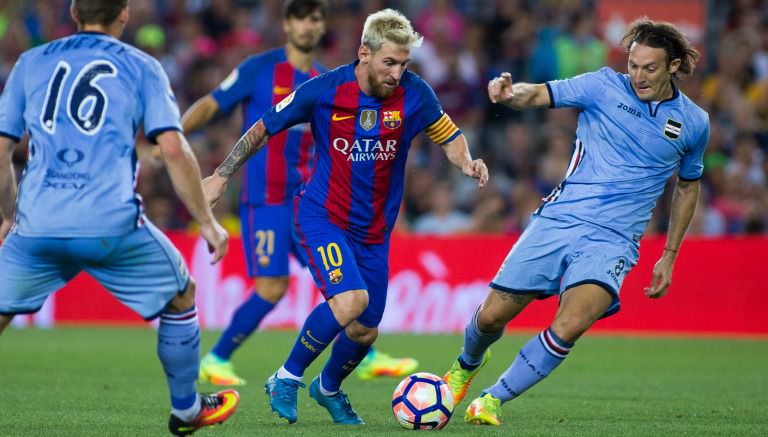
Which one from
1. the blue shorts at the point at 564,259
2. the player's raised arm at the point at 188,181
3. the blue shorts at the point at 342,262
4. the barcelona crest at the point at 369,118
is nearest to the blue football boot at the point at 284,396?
the blue shorts at the point at 342,262

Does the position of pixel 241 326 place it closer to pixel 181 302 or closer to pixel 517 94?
pixel 517 94

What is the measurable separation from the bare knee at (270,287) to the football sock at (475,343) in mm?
2577

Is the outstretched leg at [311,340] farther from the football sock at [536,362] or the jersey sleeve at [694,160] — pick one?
the jersey sleeve at [694,160]

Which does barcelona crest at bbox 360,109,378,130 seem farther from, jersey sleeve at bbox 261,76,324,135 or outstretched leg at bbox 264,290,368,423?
Answer: outstretched leg at bbox 264,290,368,423

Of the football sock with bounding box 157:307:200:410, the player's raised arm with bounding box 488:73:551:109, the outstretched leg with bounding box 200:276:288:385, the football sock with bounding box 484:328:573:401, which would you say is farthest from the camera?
the outstretched leg with bounding box 200:276:288:385

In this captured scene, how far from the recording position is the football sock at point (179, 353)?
5652mm

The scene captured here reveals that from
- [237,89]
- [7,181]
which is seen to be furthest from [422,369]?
[7,181]

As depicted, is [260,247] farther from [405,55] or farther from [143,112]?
[143,112]

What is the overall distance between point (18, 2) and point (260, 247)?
1097cm

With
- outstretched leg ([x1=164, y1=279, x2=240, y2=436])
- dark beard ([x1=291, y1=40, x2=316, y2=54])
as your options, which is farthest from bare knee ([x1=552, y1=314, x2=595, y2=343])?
dark beard ([x1=291, y1=40, x2=316, y2=54])

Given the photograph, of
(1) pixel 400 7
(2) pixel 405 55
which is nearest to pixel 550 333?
(2) pixel 405 55

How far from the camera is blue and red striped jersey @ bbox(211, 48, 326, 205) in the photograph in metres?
9.72

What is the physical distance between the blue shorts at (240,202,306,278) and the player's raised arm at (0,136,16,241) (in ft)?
12.8

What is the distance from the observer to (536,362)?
6.84 m
